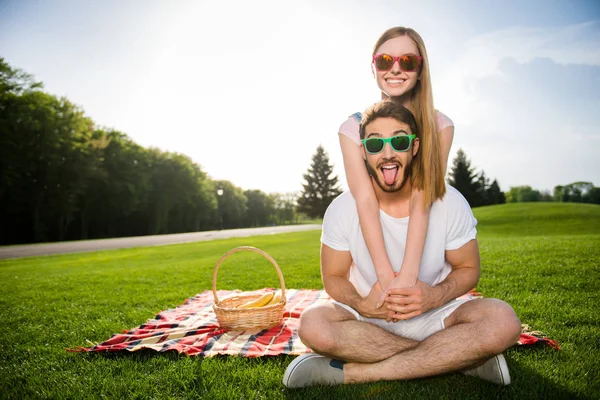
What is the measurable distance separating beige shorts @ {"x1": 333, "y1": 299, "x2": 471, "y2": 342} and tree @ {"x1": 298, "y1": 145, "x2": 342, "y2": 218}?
52076 mm

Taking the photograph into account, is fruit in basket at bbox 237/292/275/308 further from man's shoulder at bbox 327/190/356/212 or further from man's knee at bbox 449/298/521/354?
man's knee at bbox 449/298/521/354

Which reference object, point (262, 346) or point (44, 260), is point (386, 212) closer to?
point (262, 346)

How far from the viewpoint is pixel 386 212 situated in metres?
3.01

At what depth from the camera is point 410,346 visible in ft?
8.64

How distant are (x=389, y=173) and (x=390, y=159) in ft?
0.36

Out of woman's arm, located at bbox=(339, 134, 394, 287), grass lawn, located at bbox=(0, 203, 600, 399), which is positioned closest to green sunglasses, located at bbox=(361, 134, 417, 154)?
woman's arm, located at bbox=(339, 134, 394, 287)

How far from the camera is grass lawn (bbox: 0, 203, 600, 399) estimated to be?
244cm

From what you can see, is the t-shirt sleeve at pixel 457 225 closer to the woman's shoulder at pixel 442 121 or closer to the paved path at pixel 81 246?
the woman's shoulder at pixel 442 121

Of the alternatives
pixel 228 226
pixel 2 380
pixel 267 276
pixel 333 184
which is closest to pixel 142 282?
pixel 267 276

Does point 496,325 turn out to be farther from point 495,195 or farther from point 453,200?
point 495,195

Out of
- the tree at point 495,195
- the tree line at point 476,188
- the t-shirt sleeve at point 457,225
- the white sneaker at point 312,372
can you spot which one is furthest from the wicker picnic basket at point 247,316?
the tree at point 495,195

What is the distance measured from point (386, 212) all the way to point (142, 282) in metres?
6.18

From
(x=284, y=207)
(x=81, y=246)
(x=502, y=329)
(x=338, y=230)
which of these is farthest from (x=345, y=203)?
(x=284, y=207)

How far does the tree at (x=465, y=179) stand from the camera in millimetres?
49281
